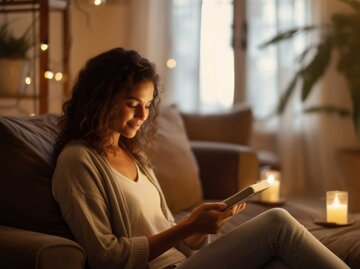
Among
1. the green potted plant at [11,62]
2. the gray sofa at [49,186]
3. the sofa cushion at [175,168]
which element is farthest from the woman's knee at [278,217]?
the green potted plant at [11,62]

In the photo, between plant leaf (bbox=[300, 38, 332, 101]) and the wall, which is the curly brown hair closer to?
plant leaf (bbox=[300, 38, 332, 101])

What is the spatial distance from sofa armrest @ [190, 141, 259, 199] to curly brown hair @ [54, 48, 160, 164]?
984 millimetres

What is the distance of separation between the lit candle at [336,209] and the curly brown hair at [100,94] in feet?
2.46

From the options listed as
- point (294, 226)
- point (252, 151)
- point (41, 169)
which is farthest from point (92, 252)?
point (252, 151)

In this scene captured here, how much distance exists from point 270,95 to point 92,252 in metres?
2.63

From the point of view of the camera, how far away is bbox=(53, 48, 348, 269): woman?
1.55 meters

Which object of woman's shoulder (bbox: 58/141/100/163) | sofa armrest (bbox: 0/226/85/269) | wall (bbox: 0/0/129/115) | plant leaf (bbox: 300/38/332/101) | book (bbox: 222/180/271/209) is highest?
wall (bbox: 0/0/129/115)

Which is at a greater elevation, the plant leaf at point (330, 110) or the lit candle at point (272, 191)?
the plant leaf at point (330, 110)

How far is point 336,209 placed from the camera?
2.10 m

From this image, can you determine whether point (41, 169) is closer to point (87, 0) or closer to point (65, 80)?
point (65, 80)

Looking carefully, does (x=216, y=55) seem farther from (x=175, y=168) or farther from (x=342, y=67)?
(x=175, y=168)

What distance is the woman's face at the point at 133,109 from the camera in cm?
169

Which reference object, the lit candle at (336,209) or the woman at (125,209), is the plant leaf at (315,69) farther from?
the woman at (125,209)

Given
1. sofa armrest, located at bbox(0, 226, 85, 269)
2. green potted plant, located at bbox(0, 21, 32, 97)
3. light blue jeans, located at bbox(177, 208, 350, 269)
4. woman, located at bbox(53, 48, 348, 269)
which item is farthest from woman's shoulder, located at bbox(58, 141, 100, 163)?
green potted plant, located at bbox(0, 21, 32, 97)
